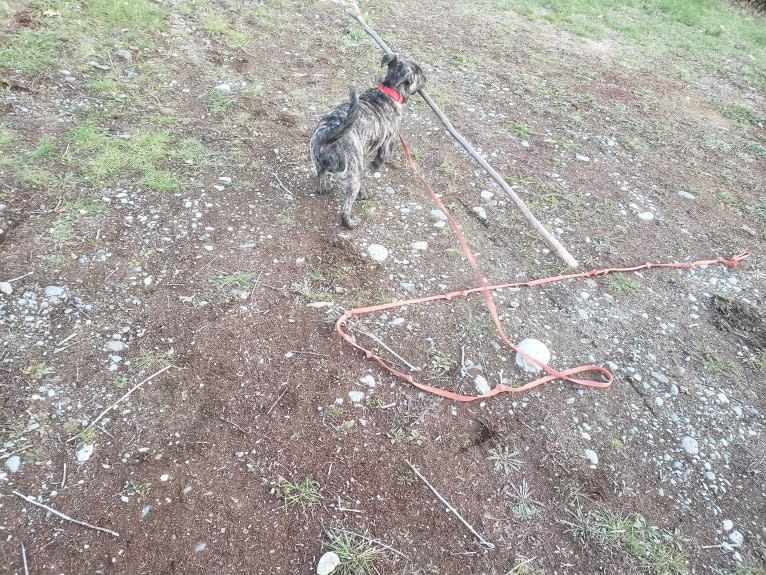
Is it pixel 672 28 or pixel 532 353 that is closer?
pixel 532 353

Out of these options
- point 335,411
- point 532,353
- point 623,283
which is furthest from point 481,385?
point 623,283

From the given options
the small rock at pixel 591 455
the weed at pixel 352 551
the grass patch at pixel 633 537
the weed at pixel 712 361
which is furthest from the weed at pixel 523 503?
the weed at pixel 712 361

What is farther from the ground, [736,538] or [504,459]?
[736,538]

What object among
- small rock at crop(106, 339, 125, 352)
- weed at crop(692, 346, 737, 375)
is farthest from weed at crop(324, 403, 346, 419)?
weed at crop(692, 346, 737, 375)

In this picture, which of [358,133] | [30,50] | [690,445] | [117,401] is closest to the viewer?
[117,401]

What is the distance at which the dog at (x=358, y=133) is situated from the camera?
3.74 m

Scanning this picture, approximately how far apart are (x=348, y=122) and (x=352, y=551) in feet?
9.14

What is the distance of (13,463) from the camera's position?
7.97ft

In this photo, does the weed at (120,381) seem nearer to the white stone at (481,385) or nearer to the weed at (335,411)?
the weed at (335,411)

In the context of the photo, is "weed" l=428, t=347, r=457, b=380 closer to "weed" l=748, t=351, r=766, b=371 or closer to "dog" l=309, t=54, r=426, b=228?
"dog" l=309, t=54, r=426, b=228

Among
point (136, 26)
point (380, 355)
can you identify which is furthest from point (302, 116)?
point (380, 355)

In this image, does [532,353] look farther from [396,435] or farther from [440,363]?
[396,435]

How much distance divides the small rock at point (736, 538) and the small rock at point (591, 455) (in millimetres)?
760

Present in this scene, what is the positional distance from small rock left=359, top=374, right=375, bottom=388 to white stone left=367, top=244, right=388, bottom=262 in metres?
1.17
